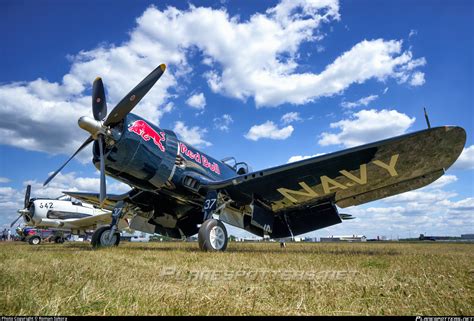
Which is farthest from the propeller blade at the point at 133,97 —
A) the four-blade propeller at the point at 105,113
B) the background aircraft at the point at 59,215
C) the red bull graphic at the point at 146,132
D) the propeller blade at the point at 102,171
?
the background aircraft at the point at 59,215

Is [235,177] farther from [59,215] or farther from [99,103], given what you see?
[59,215]

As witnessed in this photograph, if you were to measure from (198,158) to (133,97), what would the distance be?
9.52ft

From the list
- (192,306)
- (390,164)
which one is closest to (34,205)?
(390,164)

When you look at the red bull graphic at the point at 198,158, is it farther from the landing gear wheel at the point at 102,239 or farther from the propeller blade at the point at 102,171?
the landing gear wheel at the point at 102,239

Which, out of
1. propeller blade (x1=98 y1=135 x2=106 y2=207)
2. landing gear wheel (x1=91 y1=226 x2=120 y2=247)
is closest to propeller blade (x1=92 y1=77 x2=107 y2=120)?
propeller blade (x1=98 y1=135 x2=106 y2=207)

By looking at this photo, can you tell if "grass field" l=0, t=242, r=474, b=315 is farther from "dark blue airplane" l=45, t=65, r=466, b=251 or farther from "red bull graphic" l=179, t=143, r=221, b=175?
"red bull graphic" l=179, t=143, r=221, b=175

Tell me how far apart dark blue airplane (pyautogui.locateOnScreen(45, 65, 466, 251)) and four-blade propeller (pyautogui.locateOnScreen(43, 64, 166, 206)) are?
→ 0.07ft

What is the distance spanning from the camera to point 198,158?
9.78 meters

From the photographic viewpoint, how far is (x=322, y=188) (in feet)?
30.3

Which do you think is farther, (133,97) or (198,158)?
(198,158)

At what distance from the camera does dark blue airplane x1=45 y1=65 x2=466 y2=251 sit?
25.0 feet

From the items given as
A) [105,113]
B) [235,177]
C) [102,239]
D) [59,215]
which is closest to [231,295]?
[235,177]

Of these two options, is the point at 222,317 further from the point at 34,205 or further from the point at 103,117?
the point at 34,205

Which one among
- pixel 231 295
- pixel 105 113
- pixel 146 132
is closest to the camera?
pixel 231 295
